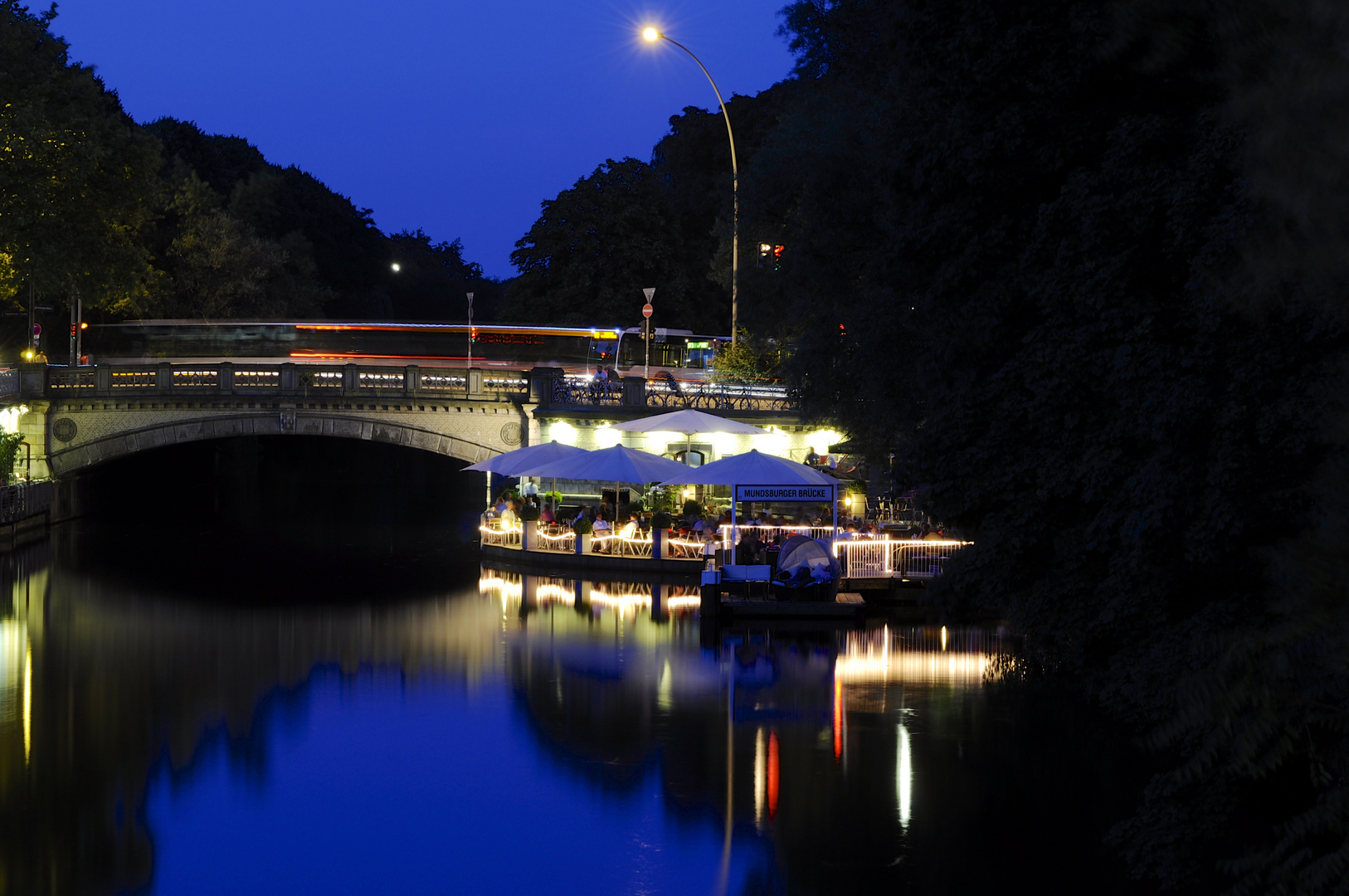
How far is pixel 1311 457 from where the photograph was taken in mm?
9812

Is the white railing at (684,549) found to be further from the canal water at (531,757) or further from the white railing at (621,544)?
the canal water at (531,757)

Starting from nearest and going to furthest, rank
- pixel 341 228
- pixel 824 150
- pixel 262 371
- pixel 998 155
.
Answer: pixel 998 155
pixel 824 150
pixel 262 371
pixel 341 228

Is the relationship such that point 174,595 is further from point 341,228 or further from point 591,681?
point 341,228

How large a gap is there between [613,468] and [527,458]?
2.91 meters

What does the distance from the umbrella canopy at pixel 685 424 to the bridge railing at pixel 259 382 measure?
5680mm

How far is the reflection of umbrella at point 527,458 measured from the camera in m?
31.2

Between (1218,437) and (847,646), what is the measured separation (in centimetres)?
1145

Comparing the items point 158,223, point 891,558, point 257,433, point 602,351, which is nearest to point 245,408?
point 257,433

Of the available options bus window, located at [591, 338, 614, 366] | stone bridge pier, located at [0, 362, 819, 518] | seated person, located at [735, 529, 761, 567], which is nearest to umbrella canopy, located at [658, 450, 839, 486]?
seated person, located at [735, 529, 761, 567]

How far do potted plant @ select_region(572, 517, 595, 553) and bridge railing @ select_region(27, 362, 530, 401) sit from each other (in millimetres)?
8016

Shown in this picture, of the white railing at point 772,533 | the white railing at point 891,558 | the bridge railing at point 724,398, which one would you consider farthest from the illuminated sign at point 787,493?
the bridge railing at point 724,398

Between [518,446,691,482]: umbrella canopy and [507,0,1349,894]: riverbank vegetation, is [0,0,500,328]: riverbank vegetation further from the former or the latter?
[507,0,1349,894]: riverbank vegetation

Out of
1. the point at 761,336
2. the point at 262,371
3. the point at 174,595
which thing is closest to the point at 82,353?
the point at 262,371

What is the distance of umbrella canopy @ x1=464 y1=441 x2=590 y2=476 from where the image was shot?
31.2 meters
